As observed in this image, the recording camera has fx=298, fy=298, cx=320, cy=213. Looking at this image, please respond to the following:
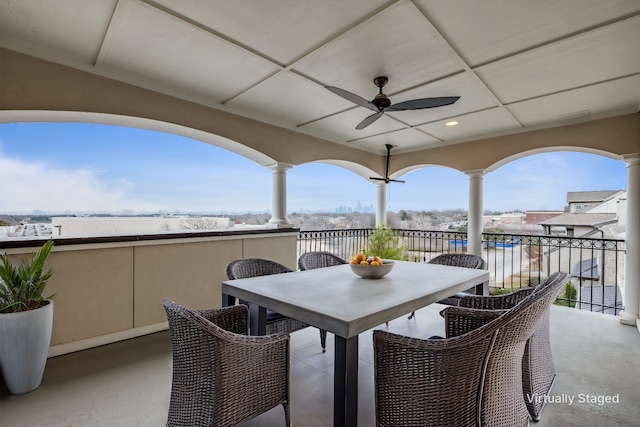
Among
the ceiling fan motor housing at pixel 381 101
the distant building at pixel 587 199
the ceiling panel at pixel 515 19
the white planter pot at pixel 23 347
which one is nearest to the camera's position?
the ceiling panel at pixel 515 19

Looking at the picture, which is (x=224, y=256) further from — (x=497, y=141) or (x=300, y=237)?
(x=497, y=141)

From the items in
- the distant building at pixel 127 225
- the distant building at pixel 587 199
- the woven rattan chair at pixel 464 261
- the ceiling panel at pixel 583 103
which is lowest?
the woven rattan chair at pixel 464 261

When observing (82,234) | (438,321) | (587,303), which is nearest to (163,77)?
(82,234)

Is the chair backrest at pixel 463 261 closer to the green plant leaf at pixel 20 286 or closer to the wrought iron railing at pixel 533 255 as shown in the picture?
the wrought iron railing at pixel 533 255

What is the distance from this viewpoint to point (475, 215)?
498 centimetres

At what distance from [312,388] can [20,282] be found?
2177 mm

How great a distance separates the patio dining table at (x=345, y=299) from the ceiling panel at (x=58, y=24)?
2.01 metres

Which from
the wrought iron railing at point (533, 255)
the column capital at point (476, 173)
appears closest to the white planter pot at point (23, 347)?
the wrought iron railing at point (533, 255)

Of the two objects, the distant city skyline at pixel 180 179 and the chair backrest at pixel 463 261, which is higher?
the distant city skyline at pixel 180 179

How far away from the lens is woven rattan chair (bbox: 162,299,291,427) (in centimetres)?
135

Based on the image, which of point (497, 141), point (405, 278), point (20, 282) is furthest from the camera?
point (497, 141)

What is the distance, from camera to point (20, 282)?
2070mm

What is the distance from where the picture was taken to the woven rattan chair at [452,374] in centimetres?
129

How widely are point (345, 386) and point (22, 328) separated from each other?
7.14ft
